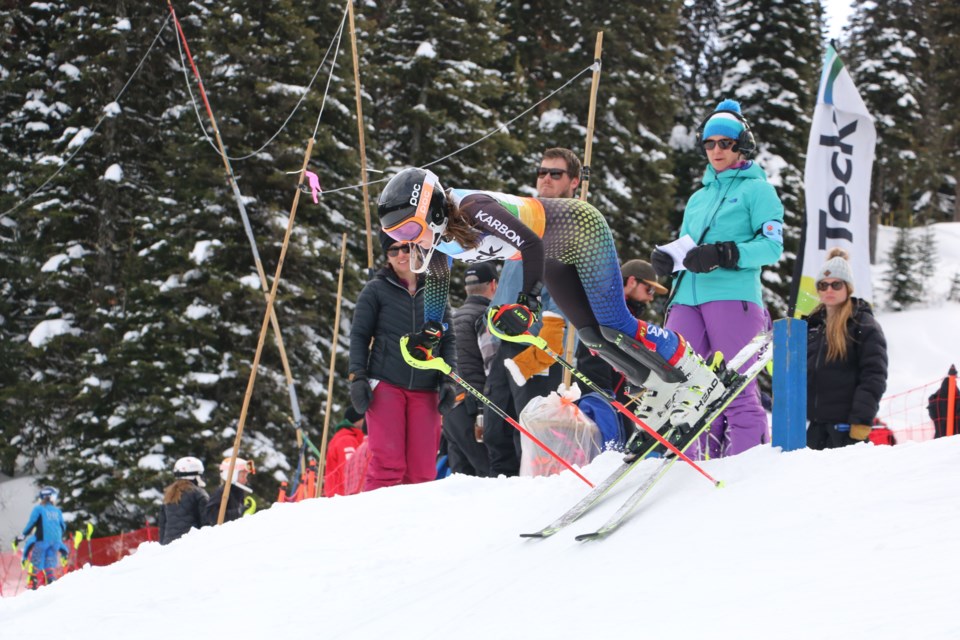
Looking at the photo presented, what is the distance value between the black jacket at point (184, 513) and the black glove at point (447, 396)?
132 inches

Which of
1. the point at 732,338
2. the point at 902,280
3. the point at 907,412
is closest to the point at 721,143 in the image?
the point at 732,338

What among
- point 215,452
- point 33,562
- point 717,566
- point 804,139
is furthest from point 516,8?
point 717,566

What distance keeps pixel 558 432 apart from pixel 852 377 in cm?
169

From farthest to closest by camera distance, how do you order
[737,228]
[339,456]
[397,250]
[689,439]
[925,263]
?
[925,263] < [339,456] < [397,250] < [737,228] < [689,439]

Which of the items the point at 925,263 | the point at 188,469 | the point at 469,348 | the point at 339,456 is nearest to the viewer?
the point at 469,348

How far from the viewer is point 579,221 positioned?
4.73 m

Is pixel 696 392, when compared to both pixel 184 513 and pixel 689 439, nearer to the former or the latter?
pixel 689 439

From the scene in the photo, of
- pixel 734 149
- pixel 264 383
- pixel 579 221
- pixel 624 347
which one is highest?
pixel 734 149

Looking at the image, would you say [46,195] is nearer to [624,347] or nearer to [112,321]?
[112,321]

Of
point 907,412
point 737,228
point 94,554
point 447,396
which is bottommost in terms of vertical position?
point 94,554

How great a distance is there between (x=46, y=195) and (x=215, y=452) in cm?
716

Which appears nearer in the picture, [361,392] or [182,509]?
[361,392]

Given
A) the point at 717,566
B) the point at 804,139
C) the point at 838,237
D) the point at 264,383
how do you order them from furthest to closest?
1. the point at 804,139
2. the point at 264,383
3. the point at 838,237
4. the point at 717,566

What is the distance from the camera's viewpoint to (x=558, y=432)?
19.2 feet
